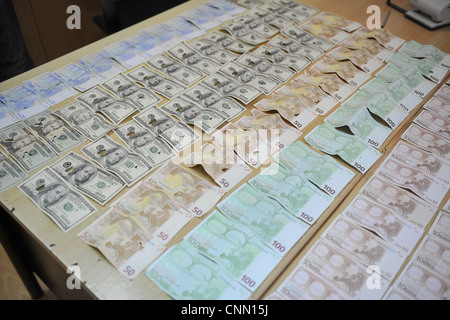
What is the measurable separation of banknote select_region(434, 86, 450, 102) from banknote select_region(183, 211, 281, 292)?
1.18 meters

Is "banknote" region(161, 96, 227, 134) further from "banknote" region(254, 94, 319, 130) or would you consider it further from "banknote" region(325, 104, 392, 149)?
"banknote" region(325, 104, 392, 149)

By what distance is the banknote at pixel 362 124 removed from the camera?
4.56ft

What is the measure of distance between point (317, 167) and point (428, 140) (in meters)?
0.53

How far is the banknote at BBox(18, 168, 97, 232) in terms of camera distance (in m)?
1.08

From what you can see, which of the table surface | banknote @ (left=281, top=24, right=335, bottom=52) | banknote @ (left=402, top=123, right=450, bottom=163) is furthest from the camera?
banknote @ (left=281, top=24, right=335, bottom=52)

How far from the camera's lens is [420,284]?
1.01 metres

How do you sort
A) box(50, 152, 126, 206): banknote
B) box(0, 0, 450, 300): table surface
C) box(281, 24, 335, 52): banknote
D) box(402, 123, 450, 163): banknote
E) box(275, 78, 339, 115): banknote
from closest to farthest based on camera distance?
box(0, 0, 450, 300): table surface
box(50, 152, 126, 206): banknote
box(402, 123, 450, 163): banknote
box(275, 78, 339, 115): banknote
box(281, 24, 335, 52): banknote

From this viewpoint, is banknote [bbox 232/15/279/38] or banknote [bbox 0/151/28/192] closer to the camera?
banknote [bbox 0/151/28/192]

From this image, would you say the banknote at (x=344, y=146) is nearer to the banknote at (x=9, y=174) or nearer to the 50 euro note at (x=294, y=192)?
the 50 euro note at (x=294, y=192)

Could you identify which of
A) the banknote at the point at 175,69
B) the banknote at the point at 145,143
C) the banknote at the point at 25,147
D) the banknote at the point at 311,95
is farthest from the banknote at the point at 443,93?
the banknote at the point at 25,147

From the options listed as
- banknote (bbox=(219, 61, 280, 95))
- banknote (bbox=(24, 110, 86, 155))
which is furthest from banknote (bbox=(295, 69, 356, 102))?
banknote (bbox=(24, 110, 86, 155))

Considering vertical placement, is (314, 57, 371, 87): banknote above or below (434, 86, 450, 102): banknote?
above

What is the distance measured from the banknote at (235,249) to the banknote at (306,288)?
0.20 feet
